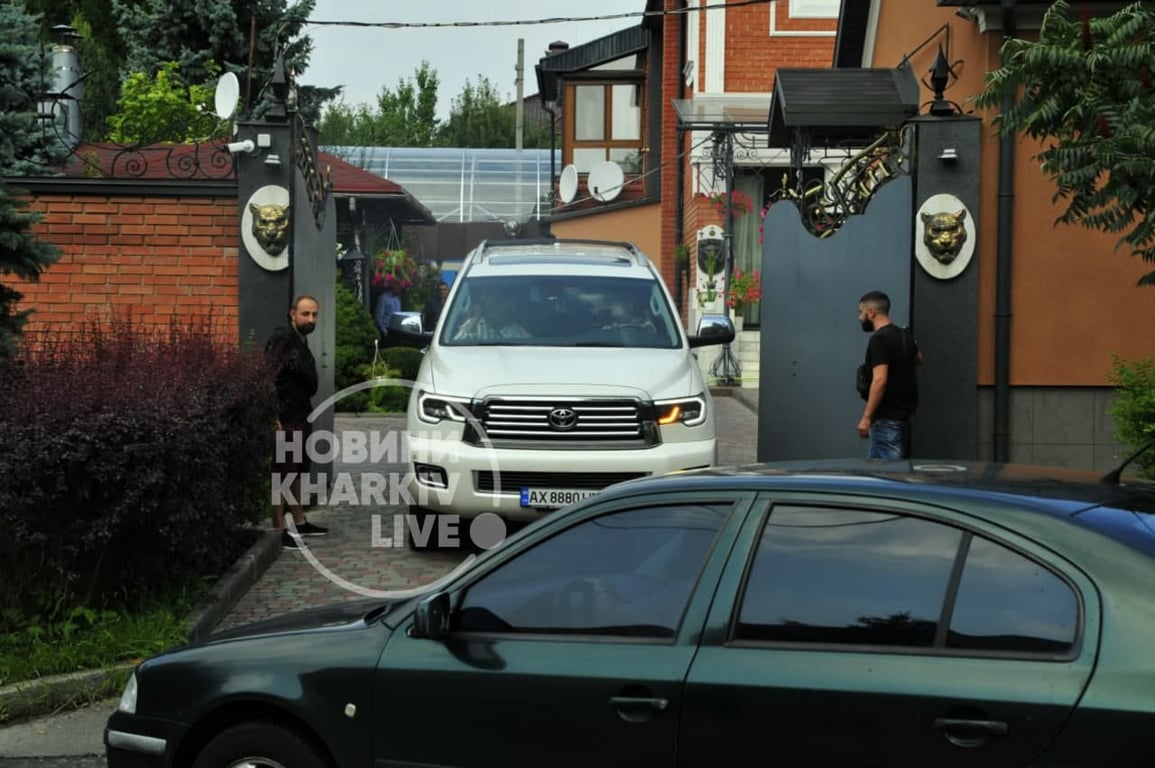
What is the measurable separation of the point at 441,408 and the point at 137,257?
3.79m

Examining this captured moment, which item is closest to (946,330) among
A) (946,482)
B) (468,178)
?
(946,482)

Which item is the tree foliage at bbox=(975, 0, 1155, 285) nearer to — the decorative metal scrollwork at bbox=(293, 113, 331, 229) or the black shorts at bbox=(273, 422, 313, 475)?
the black shorts at bbox=(273, 422, 313, 475)

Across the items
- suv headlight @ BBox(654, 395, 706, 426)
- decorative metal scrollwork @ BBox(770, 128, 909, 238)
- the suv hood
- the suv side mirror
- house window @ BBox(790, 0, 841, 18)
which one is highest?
house window @ BBox(790, 0, 841, 18)

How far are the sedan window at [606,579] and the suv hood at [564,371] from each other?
5281 millimetres

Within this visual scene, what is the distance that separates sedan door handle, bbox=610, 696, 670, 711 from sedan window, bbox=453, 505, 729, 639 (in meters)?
0.19

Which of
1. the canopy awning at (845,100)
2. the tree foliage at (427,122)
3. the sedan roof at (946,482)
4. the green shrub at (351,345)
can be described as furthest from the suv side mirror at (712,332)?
the tree foliage at (427,122)

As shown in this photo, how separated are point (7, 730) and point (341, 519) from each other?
18.4 feet

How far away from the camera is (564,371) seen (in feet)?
32.1

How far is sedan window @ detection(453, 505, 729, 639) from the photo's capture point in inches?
159

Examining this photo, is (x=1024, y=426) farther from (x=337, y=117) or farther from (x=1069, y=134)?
(x=337, y=117)

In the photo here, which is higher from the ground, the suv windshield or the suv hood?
the suv windshield

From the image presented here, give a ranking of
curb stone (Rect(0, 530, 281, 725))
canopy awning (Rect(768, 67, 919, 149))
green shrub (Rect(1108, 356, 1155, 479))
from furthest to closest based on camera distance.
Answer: canopy awning (Rect(768, 67, 919, 149))
green shrub (Rect(1108, 356, 1155, 479))
curb stone (Rect(0, 530, 281, 725))

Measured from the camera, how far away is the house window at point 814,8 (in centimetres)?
2770

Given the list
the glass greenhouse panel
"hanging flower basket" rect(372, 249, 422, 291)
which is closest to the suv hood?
"hanging flower basket" rect(372, 249, 422, 291)
